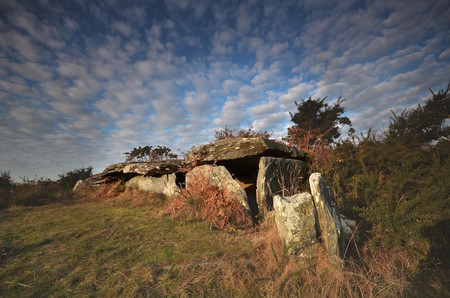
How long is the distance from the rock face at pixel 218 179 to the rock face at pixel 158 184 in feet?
3.14

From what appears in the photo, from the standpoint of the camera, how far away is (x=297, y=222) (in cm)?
343

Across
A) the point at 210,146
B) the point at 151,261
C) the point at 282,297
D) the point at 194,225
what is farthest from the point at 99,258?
the point at 210,146

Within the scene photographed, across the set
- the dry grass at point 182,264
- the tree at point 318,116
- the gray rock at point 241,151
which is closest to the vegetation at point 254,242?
the dry grass at point 182,264

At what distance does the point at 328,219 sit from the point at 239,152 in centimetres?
275

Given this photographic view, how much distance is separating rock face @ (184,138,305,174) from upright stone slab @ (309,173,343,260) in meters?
1.89

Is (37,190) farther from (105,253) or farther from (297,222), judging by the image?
(297,222)

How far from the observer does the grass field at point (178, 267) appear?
104 inches

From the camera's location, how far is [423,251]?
3316 millimetres

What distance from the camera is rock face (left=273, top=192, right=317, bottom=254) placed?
3340mm

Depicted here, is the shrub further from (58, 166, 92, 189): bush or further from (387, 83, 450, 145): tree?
(387, 83, 450, 145): tree

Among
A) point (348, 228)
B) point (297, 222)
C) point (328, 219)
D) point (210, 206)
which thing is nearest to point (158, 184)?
point (210, 206)

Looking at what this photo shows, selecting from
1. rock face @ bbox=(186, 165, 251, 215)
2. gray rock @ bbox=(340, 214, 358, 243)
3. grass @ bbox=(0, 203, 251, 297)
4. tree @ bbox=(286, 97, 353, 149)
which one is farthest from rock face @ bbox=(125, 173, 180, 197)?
tree @ bbox=(286, 97, 353, 149)

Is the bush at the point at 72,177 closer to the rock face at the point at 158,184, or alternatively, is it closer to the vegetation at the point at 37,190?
the vegetation at the point at 37,190

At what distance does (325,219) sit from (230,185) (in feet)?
8.58
